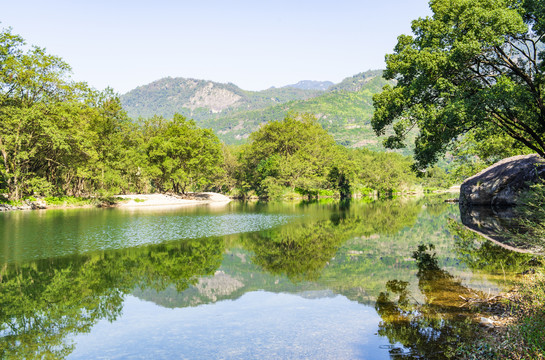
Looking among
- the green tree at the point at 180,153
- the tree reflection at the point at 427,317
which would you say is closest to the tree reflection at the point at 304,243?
the tree reflection at the point at 427,317

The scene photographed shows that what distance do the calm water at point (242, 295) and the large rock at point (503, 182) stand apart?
12135 mm

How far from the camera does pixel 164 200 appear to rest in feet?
198

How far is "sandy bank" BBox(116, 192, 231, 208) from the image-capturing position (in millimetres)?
55781

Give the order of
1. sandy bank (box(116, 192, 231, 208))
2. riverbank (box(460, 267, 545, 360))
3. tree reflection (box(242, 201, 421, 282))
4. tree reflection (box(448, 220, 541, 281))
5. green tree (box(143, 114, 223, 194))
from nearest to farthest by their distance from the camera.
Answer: riverbank (box(460, 267, 545, 360)) → tree reflection (box(448, 220, 541, 281)) → tree reflection (box(242, 201, 421, 282)) → sandy bank (box(116, 192, 231, 208)) → green tree (box(143, 114, 223, 194))

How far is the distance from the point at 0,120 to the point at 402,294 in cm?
4872

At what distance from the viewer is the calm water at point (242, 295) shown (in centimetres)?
723

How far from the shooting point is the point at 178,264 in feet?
49.8

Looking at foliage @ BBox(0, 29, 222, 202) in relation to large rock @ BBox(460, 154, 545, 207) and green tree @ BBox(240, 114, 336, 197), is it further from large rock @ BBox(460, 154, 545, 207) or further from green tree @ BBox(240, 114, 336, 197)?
large rock @ BBox(460, 154, 545, 207)

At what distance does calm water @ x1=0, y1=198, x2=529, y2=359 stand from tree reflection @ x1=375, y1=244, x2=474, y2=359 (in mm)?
34

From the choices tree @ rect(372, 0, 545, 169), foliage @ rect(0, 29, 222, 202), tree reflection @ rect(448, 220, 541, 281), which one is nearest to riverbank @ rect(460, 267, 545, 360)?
tree reflection @ rect(448, 220, 541, 281)

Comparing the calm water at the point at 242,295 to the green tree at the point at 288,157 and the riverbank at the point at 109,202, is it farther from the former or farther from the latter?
the green tree at the point at 288,157

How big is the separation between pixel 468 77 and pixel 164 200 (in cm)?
4887

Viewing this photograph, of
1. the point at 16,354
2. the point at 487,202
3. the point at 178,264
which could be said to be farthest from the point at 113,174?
the point at 16,354

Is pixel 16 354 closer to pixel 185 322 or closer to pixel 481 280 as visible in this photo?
pixel 185 322
